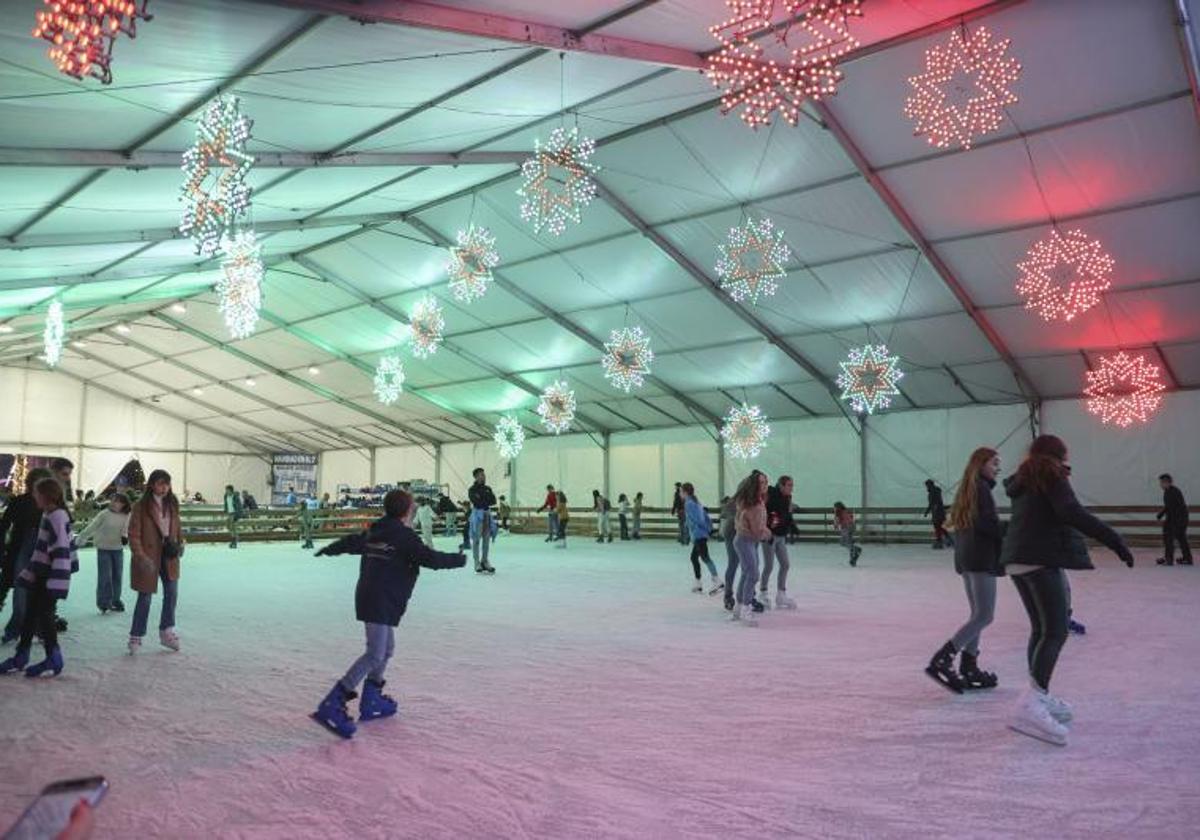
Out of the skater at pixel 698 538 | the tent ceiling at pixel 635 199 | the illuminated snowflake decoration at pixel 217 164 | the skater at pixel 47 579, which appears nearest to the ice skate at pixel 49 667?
the skater at pixel 47 579

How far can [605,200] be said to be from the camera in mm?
15391

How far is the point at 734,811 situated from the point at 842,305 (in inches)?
584

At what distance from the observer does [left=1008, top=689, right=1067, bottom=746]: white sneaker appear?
384cm

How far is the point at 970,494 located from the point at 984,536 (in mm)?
253

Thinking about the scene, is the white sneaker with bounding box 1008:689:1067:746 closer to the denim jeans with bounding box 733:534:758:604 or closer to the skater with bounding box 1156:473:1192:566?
the denim jeans with bounding box 733:534:758:604

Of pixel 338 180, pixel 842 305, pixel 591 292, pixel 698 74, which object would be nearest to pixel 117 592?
pixel 338 180

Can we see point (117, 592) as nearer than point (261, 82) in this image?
No

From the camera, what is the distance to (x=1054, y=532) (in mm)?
4086

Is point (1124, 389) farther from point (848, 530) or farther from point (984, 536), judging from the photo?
point (984, 536)

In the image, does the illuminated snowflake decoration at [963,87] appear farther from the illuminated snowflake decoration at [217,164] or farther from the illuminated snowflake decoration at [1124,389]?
the illuminated snowflake decoration at [217,164]

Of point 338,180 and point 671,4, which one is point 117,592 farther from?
point 671,4

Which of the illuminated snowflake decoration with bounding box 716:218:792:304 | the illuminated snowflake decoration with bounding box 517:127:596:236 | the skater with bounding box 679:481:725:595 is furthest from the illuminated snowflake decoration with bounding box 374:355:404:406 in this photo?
the skater with bounding box 679:481:725:595

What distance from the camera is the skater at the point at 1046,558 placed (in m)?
3.98

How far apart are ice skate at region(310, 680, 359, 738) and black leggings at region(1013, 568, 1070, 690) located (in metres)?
3.34
